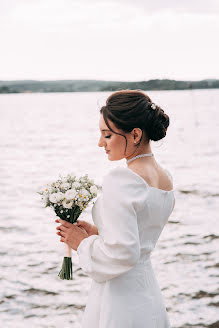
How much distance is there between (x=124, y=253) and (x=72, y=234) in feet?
1.30

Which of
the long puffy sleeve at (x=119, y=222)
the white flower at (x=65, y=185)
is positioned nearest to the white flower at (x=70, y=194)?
the white flower at (x=65, y=185)

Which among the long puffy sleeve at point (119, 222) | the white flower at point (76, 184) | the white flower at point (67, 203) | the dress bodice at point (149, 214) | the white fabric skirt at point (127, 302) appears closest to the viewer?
the long puffy sleeve at point (119, 222)

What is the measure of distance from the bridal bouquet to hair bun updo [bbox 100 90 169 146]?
1.40ft

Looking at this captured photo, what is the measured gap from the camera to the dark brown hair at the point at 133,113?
7.35 feet

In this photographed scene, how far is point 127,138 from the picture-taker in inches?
90.3

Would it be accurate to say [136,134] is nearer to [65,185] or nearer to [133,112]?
[133,112]

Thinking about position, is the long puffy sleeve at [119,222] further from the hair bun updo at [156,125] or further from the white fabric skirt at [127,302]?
the hair bun updo at [156,125]

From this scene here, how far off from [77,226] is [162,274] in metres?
4.62

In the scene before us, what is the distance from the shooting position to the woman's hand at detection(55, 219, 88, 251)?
2.42 m

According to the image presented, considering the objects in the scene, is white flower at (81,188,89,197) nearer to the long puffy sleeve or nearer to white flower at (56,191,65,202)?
white flower at (56,191,65,202)

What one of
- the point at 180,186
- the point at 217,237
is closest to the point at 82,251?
the point at 217,237

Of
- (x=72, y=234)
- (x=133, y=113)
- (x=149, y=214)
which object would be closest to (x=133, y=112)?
(x=133, y=113)

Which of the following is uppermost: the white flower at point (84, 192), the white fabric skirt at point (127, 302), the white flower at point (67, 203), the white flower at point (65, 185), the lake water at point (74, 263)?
the white flower at point (65, 185)

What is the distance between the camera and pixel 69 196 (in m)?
2.46
